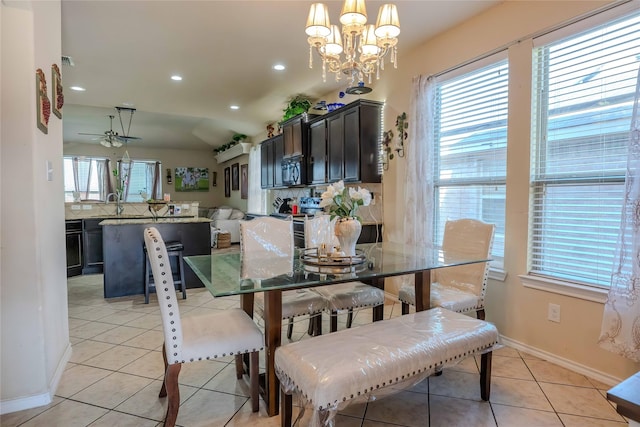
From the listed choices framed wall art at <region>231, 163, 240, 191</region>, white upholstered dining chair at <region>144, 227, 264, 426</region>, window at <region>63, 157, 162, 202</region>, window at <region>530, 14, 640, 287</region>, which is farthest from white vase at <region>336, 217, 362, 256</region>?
window at <region>63, 157, 162, 202</region>

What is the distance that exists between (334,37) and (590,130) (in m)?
1.77

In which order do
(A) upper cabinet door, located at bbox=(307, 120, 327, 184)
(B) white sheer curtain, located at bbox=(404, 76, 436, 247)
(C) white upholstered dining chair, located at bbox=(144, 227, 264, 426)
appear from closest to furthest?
(C) white upholstered dining chair, located at bbox=(144, 227, 264, 426)
(B) white sheer curtain, located at bbox=(404, 76, 436, 247)
(A) upper cabinet door, located at bbox=(307, 120, 327, 184)

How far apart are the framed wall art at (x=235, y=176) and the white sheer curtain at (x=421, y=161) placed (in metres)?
6.79

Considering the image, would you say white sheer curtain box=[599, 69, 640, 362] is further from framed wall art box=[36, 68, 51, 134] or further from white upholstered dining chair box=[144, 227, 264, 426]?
framed wall art box=[36, 68, 51, 134]

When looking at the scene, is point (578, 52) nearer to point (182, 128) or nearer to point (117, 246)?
point (117, 246)

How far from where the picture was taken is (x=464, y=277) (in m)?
2.68

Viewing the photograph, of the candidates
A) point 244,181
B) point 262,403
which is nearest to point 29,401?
point 262,403

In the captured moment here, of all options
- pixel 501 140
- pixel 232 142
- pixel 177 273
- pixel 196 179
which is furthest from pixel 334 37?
pixel 196 179

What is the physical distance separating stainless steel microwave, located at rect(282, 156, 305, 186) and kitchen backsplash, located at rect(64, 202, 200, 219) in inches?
63.3

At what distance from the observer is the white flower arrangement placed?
2.19m

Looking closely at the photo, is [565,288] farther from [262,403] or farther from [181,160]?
[181,160]

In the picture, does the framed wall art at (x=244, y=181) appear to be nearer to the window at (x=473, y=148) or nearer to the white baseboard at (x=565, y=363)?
the window at (x=473, y=148)

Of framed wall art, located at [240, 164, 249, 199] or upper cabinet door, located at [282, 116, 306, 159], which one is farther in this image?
framed wall art, located at [240, 164, 249, 199]

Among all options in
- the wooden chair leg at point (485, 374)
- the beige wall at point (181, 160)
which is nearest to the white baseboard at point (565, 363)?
the wooden chair leg at point (485, 374)
